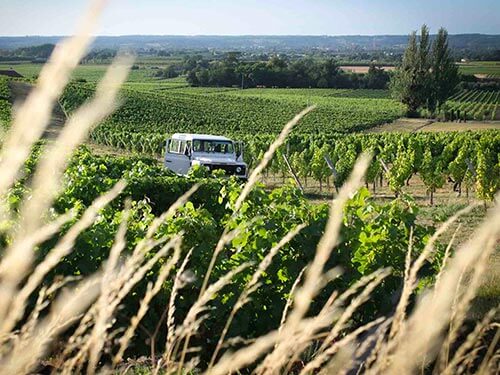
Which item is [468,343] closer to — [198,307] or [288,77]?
[198,307]

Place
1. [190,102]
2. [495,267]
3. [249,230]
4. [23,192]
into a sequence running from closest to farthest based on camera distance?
[249,230] < [23,192] < [495,267] < [190,102]

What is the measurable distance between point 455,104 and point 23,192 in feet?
275

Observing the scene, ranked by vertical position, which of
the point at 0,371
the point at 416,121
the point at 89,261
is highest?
the point at 0,371

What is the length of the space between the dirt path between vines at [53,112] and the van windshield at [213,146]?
23748mm

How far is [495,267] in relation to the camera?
11062 mm

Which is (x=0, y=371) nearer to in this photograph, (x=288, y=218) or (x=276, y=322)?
(x=276, y=322)

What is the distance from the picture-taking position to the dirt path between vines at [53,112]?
45906 mm

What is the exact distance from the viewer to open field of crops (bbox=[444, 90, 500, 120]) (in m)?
70.8

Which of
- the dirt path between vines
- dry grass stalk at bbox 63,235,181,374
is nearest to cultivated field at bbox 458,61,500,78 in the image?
the dirt path between vines

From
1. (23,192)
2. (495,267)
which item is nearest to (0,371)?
(23,192)

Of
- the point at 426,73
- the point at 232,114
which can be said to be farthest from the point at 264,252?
the point at 426,73

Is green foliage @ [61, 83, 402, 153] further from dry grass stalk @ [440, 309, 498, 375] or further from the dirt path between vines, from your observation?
dry grass stalk @ [440, 309, 498, 375]

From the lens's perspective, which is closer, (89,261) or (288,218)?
(89,261)

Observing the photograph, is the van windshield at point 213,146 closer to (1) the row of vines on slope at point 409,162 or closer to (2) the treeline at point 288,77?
(1) the row of vines on slope at point 409,162
